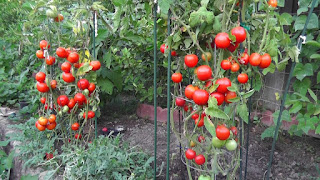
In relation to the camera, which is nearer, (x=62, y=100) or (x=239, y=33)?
(x=239, y=33)

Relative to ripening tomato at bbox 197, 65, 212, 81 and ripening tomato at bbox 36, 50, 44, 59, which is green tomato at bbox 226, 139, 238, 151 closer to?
ripening tomato at bbox 197, 65, 212, 81

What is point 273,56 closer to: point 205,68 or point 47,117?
point 205,68

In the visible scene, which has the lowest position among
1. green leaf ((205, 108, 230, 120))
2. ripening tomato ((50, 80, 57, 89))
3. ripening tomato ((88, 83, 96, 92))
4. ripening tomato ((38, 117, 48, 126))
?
ripening tomato ((38, 117, 48, 126))

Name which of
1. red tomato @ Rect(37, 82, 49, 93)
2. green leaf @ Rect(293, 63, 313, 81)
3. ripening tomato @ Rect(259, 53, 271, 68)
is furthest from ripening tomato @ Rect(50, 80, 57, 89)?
green leaf @ Rect(293, 63, 313, 81)

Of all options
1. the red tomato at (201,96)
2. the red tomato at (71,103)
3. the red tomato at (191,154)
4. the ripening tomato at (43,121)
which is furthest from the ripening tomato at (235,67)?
the ripening tomato at (43,121)

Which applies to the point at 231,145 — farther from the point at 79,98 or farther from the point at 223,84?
the point at 79,98

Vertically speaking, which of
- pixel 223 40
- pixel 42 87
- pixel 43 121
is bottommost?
pixel 43 121

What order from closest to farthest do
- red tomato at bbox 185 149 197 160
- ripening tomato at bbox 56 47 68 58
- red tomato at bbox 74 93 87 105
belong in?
red tomato at bbox 185 149 197 160 < ripening tomato at bbox 56 47 68 58 < red tomato at bbox 74 93 87 105

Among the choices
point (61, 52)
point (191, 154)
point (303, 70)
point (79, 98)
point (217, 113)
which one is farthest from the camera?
point (303, 70)

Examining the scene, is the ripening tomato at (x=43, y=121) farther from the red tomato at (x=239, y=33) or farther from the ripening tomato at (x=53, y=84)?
the red tomato at (x=239, y=33)

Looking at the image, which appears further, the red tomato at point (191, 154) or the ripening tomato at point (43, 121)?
the ripening tomato at point (43, 121)

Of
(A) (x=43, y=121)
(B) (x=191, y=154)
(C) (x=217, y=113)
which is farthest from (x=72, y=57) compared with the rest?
(C) (x=217, y=113)

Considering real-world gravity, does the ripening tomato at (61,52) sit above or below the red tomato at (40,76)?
above

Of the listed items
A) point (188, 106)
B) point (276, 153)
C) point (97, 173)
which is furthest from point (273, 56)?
point (276, 153)
